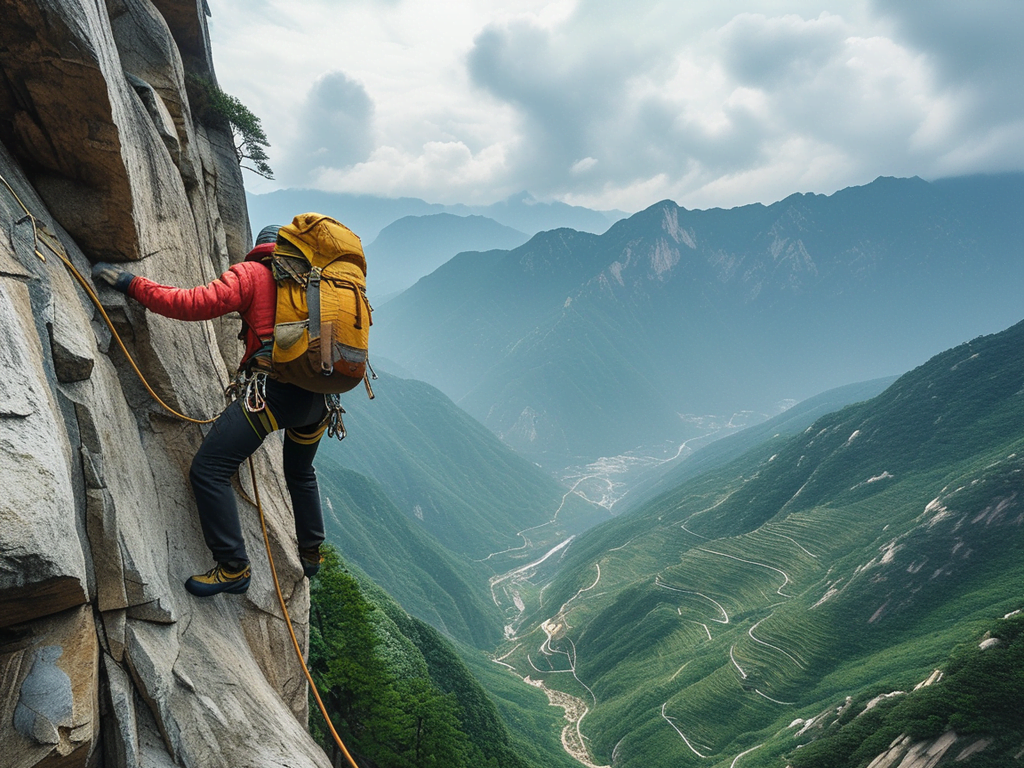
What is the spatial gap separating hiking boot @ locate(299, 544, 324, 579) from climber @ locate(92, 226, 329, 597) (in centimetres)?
214

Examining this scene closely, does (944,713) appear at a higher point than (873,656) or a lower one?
higher

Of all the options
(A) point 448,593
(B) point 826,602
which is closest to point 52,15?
(B) point 826,602

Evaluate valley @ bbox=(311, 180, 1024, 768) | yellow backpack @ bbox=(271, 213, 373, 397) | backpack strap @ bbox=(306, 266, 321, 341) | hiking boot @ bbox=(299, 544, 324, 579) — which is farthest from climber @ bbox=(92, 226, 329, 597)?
valley @ bbox=(311, 180, 1024, 768)

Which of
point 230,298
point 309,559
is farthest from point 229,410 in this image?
point 309,559

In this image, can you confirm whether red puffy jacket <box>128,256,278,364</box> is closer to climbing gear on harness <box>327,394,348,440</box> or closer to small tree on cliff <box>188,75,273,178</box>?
climbing gear on harness <box>327,394,348,440</box>

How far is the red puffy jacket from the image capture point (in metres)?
7.02

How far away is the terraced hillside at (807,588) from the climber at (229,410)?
226ft

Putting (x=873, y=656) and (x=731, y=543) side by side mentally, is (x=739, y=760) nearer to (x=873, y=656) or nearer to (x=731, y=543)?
(x=873, y=656)

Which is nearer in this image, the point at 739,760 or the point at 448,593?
the point at 739,760

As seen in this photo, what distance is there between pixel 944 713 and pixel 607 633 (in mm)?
81223

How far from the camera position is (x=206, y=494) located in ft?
24.7

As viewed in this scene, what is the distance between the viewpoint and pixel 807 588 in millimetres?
113188

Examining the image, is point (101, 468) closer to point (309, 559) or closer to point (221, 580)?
point (221, 580)

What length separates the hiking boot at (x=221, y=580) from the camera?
771 cm
